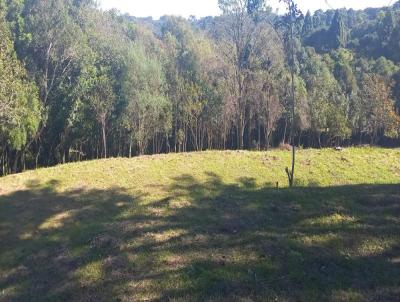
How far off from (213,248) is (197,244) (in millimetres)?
534

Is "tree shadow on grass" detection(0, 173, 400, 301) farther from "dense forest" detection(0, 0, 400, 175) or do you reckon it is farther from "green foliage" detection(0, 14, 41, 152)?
"green foliage" detection(0, 14, 41, 152)

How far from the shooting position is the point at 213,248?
38.0ft

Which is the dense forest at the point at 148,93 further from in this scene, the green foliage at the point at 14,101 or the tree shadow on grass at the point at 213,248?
the tree shadow on grass at the point at 213,248

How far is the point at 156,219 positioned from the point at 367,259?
673 centimetres

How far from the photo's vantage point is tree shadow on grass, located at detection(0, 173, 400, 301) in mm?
9594

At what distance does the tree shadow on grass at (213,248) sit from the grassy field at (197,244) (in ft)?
0.12

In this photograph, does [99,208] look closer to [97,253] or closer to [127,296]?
[97,253]

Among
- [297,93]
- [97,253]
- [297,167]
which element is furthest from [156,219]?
[297,93]

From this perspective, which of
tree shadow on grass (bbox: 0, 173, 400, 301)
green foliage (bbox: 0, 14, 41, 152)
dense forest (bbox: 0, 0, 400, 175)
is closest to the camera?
tree shadow on grass (bbox: 0, 173, 400, 301)

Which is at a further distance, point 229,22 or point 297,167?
point 229,22

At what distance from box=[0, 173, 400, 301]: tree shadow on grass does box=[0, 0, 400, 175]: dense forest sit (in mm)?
11959

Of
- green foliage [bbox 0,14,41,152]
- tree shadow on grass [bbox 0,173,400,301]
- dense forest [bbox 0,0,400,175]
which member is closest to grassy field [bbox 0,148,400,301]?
tree shadow on grass [bbox 0,173,400,301]

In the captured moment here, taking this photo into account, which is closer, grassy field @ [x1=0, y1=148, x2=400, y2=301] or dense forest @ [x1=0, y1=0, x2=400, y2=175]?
grassy field @ [x1=0, y1=148, x2=400, y2=301]

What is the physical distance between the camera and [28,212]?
1756 centimetres
